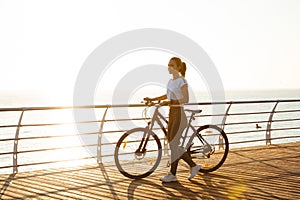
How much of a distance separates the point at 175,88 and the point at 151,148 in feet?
4.51

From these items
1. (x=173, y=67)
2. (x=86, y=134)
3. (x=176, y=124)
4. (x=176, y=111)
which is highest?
(x=173, y=67)

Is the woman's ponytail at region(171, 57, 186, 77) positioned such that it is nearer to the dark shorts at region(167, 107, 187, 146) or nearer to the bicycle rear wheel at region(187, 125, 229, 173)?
the dark shorts at region(167, 107, 187, 146)

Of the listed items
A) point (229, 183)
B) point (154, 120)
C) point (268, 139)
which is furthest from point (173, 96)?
point (268, 139)

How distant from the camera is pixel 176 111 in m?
7.09

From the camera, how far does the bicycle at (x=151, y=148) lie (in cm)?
719

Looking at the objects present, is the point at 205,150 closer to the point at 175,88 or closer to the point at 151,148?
the point at 151,148

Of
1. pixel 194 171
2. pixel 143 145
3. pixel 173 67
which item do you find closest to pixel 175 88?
pixel 173 67

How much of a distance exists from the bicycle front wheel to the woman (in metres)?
0.29

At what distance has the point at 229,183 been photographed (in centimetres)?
691

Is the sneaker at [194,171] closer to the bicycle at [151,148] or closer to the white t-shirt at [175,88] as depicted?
the bicycle at [151,148]

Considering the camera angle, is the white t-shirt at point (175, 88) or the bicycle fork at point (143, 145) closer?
the white t-shirt at point (175, 88)

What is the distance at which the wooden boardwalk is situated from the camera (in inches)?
244

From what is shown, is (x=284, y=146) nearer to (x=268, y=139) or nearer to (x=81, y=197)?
(x=268, y=139)

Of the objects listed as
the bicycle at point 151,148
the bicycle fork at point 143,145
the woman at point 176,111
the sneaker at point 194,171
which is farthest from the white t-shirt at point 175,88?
the sneaker at point 194,171
